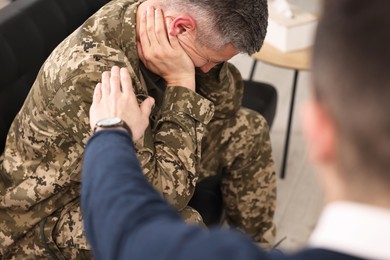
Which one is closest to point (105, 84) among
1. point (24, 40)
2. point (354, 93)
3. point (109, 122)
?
point (109, 122)

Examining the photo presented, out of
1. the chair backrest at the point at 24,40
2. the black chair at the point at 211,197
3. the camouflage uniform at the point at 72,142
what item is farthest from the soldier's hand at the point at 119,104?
the black chair at the point at 211,197

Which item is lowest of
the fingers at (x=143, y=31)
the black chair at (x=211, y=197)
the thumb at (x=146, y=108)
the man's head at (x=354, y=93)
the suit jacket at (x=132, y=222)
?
the black chair at (x=211, y=197)

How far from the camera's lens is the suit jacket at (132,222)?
2.63ft

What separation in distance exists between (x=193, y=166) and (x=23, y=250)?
1.68ft

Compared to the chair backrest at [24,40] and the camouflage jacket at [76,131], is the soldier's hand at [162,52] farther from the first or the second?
the chair backrest at [24,40]

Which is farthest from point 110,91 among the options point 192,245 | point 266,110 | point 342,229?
point 266,110

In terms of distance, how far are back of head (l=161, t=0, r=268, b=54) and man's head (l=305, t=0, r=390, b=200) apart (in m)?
0.78

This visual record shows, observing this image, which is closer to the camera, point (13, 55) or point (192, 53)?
point (192, 53)

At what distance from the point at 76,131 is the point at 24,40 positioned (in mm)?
498

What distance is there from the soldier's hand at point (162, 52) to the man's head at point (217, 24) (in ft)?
0.08

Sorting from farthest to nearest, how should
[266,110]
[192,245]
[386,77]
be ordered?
[266,110]
[192,245]
[386,77]

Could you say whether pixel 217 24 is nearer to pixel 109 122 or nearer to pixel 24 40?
pixel 109 122

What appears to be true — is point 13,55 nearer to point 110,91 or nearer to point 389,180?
point 110,91

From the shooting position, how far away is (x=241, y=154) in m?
2.01
